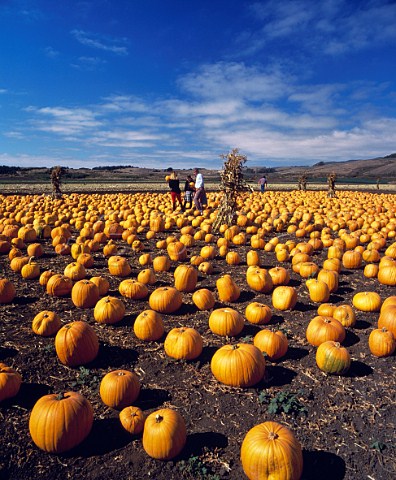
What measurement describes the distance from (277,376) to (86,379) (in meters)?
2.54

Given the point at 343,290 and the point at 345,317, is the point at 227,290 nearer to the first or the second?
the point at 345,317

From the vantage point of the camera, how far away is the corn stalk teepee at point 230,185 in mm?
14117

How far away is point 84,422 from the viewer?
3.79 m

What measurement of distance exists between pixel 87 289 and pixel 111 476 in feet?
13.1

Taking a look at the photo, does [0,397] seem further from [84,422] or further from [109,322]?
[109,322]

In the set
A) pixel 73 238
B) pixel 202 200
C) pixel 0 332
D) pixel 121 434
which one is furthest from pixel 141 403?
pixel 202 200

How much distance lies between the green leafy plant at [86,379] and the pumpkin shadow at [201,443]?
153 centimetres

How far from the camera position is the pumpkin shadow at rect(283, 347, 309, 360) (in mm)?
5289

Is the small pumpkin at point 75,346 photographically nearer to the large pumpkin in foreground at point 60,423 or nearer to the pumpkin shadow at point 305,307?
the large pumpkin in foreground at point 60,423

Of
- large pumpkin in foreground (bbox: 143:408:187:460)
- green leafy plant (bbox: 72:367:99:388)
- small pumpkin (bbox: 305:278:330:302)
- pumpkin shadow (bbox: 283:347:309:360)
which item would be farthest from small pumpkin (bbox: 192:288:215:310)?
large pumpkin in foreground (bbox: 143:408:187:460)

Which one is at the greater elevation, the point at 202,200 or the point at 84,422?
the point at 202,200

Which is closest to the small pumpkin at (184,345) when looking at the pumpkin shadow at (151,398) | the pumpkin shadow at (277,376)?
the pumpkin shadow at (151,398)

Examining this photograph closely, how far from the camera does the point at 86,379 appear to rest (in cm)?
479

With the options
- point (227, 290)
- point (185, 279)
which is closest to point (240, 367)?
point (227, 290)
